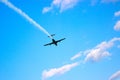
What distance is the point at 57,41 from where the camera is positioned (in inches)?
5020

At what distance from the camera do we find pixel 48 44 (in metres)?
129

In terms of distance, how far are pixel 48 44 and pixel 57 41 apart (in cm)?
488
